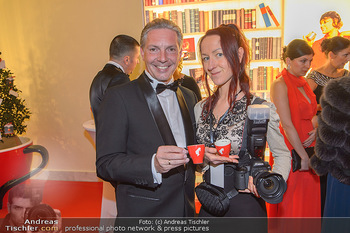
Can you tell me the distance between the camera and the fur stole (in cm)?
196

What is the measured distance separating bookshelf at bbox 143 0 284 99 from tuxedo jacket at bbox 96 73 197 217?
3.07m

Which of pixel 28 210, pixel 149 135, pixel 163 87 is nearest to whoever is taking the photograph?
pixel 149 135

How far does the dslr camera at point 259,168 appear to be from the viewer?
4.28ft

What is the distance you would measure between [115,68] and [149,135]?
1.83 metres

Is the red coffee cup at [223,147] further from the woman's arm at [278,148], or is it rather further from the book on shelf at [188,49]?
the book on shelf at [188,49]

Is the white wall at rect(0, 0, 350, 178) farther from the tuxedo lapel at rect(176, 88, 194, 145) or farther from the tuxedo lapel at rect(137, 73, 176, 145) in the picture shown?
the tuxedo lapel at rect(137, 73, 176, 145)

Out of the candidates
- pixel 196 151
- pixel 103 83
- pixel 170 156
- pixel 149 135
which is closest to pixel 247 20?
pixel 103 83

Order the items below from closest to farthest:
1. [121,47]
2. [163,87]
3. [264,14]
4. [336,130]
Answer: [163,87]
[336,130]
[121,47]
[264,14]

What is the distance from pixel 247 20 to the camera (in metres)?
4.28

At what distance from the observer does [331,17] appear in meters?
4.20

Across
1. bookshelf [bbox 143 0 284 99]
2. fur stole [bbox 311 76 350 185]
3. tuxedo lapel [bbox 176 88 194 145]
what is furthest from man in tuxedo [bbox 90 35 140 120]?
fur stole [bbox 311 76 350 185]

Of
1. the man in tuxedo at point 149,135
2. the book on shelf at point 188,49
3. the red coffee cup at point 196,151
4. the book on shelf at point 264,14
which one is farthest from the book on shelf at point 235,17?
the red coffee cup at point 196,151

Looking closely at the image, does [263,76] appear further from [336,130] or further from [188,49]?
[336,130]

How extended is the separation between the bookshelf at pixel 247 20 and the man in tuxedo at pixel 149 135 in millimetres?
2832
